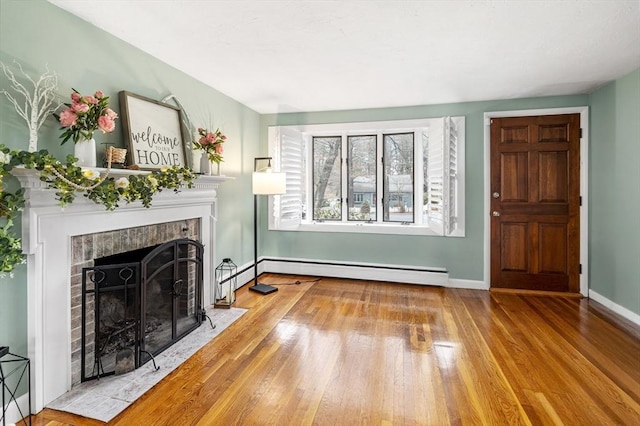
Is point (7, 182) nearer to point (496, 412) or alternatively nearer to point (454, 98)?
point (496, 412)

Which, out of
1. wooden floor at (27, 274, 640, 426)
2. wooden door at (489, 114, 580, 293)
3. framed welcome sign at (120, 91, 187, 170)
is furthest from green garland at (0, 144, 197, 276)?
wooden door at (489, 114, 580, 293)

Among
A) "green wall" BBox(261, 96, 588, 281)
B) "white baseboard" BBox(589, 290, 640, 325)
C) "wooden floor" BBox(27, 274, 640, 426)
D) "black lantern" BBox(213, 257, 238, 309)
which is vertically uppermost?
"green wall" BBox(261, 96, 588, 281)

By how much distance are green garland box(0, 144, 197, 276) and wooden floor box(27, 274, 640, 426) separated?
994mm

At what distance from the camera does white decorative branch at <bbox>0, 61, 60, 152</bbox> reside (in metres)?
1.81

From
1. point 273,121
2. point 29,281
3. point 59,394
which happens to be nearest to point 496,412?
point 59,394

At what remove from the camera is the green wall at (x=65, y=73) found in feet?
5.87

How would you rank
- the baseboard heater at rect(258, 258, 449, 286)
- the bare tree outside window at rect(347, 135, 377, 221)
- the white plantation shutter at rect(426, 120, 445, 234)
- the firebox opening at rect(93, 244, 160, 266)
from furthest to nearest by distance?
1. the bare tree outside window at rect(347, 135, 377, 221)
2. the baseboard heater at rect(258, 258, 449, 286)
3. the white plantation shutter at rect(426, 120, 445, 234)
4. the firebox opening at rect(93, 244, 160, 266)

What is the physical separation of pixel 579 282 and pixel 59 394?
200 inches

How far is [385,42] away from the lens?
2543mm

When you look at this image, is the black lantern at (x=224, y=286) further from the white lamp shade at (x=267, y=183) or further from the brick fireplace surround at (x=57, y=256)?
the brick fireplace surround at (x=57, y=256)

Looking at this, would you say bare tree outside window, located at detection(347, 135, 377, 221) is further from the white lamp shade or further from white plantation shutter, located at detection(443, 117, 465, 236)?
the white lamp shade

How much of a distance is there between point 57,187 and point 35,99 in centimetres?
49

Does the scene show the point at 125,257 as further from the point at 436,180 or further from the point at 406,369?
the point at 436,180

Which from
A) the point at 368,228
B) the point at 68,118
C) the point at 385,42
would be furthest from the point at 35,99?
the point at 368,228
